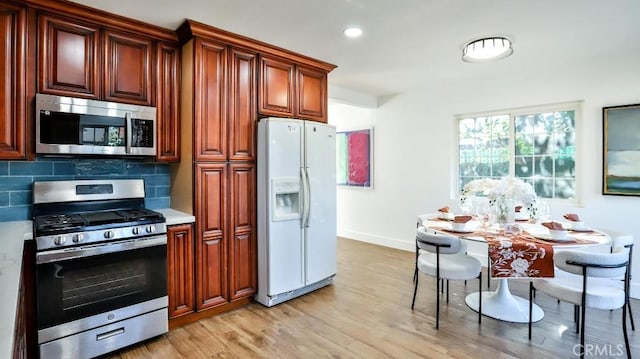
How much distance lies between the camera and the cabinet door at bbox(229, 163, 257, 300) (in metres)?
3.11

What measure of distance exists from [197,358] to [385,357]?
4.30ft

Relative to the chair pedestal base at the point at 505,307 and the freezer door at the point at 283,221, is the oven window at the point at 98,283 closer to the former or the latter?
the freezer door at the point at 283,221

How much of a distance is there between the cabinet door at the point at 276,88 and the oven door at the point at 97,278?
1578mm

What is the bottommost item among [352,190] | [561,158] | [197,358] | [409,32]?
[197,358]

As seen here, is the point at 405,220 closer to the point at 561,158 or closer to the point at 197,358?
the point at 561,158

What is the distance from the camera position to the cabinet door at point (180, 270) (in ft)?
8.98

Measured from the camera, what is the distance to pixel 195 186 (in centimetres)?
287

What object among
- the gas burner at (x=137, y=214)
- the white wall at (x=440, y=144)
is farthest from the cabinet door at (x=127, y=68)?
the white wall at (x=440, y=144)

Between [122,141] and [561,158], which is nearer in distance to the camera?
[122,141]

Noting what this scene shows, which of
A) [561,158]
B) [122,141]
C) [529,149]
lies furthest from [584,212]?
[122,141]

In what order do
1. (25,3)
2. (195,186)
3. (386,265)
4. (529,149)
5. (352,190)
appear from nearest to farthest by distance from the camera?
(25,3)
(195,186)
(529,149)
(386,265)
(352,190)

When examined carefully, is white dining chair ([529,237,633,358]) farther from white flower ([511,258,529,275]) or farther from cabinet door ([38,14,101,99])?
cabinet door ([38,14,101,99])

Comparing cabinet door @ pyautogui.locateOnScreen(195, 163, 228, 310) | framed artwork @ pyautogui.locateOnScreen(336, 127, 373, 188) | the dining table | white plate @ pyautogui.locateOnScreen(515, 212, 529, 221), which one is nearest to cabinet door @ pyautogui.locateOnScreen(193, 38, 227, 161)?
cabinet door @ pyautogui.locateOnScreen(195, 163, 228, 310)

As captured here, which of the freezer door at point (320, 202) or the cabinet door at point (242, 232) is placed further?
the freezer door at point (320, 202)
